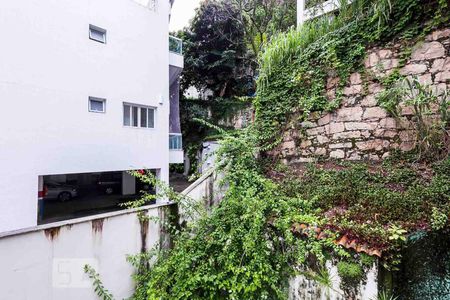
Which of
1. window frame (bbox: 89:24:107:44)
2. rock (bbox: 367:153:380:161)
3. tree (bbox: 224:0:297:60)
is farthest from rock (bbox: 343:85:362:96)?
tree (bbox: 224:0:297:60)

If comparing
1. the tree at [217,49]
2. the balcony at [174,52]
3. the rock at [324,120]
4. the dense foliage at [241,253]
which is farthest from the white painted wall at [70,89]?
the rock at [324,120]

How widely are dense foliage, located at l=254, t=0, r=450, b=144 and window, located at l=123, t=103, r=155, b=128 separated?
4.80 metres

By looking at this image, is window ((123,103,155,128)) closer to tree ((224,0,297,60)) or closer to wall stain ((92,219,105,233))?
wall stain ((92,219,105,233))

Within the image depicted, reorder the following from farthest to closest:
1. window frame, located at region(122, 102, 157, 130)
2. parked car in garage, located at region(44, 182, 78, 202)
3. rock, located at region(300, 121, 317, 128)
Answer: parked car in garage, located at region(44, 182, 78, 202)
window frame, located at region(122, 102, 157, 130)
rock, located at region(300, 121, 317, 128)

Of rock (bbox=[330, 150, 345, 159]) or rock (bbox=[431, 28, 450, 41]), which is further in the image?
rock (bbox=[330, 150, 345, 159])

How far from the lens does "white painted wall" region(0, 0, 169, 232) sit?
19.1ft

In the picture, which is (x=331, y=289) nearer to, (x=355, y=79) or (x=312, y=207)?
(x=312, y=207)

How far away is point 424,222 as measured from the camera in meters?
2.82

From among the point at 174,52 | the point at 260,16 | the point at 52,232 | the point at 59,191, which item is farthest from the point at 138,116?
the point at 260,16

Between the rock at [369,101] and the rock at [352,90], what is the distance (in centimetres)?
17

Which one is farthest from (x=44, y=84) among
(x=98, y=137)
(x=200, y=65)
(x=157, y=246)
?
(x=200, y=65)

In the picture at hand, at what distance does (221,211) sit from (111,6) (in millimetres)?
7518

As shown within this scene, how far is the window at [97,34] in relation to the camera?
7.46 meters

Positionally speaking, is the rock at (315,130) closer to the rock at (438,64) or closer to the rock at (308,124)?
the rock at (308,124)
